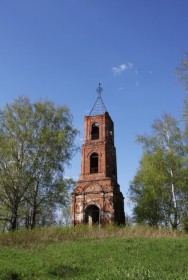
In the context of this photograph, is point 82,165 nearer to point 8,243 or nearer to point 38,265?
point 8,243

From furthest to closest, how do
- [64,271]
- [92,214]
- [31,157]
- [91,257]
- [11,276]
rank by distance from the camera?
[92,214] < [31,157] < [91,257] < [64,271] < [11,276]

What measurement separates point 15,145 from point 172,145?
11.3 metres

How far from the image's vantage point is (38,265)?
8.09 meters

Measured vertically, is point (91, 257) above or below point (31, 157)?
below

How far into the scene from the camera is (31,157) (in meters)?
19.2

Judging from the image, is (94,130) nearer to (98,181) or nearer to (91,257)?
(98,181)

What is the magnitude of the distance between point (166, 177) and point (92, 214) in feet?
22.8

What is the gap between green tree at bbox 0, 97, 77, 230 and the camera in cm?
1852

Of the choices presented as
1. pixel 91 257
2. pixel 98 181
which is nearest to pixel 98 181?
pixel 98 181

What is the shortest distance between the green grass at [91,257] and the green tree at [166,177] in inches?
188

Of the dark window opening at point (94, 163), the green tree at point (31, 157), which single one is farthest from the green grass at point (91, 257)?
the dark window opening at point (94, 163)

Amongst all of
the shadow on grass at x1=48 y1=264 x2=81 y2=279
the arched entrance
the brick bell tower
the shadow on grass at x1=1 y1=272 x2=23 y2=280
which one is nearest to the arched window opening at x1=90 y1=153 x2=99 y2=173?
the brick bell tower

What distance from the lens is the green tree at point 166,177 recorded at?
20.2 meters

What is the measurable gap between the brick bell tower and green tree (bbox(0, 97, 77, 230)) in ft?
8.93
